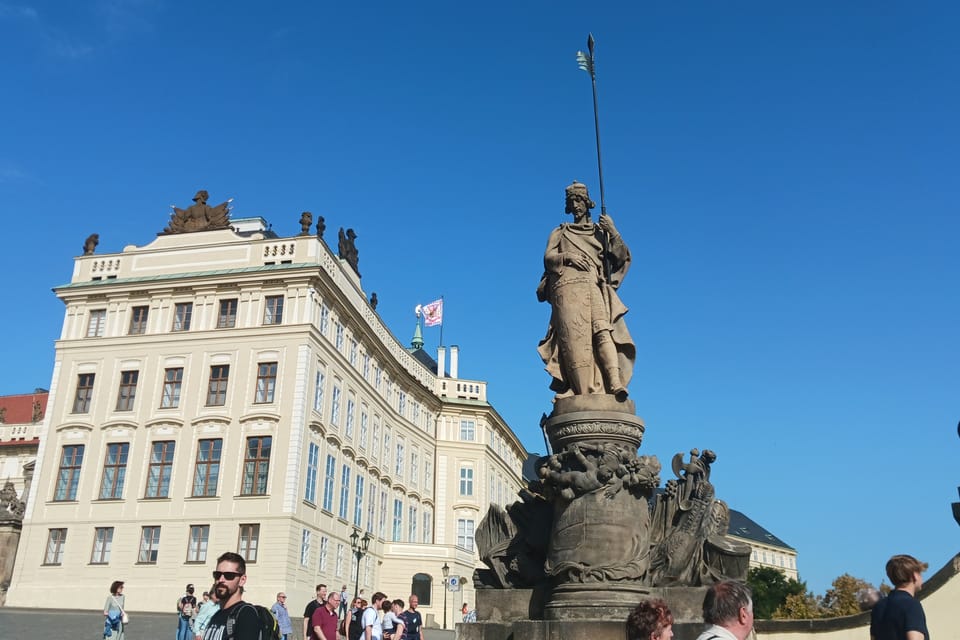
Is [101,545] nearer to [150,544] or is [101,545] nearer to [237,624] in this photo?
[150,544]

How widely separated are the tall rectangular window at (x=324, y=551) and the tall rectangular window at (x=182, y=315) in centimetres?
1207

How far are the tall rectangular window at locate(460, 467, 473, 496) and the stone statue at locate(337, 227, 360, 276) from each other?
19.5 metres

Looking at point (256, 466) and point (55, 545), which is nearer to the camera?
point (256, 466)

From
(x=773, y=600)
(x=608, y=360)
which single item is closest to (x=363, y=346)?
(x=608, y=360)

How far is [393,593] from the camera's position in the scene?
153ft

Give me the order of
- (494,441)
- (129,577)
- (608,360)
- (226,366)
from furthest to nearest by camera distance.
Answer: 1. (494,441)
2. (226,366)
3. (129,577)
4. (608,360)

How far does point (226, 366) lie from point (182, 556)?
862 centimetres

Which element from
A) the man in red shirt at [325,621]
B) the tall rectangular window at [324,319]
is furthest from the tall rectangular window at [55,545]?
the man in red shirt at [325,621]

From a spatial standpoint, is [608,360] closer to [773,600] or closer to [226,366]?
[226,366]

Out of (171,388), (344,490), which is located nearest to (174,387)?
(171,388)

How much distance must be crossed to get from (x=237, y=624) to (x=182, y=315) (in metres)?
38.3

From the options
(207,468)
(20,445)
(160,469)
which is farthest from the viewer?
(20,445)

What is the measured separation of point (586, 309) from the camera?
32.9 feet

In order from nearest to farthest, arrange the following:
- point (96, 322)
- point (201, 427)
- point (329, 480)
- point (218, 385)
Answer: point (201, 427), point (218, 385), point (329, 480), point (96, 322)
